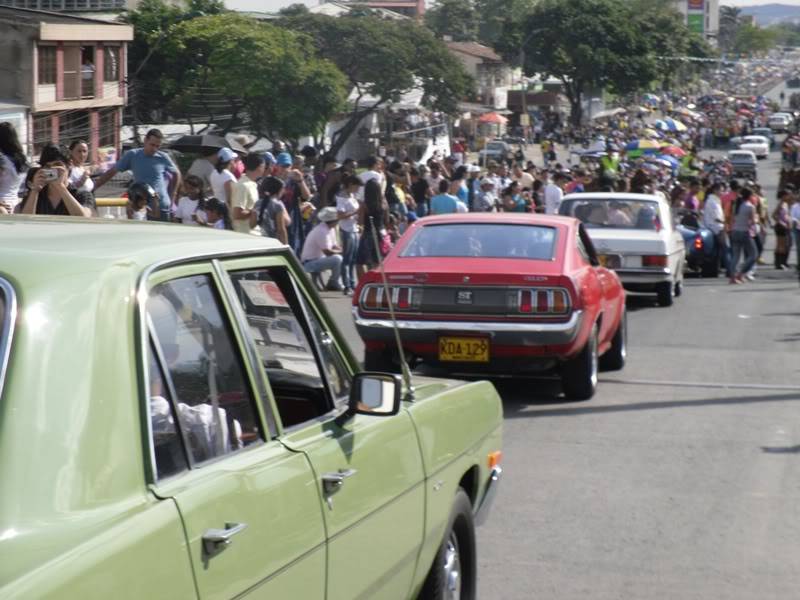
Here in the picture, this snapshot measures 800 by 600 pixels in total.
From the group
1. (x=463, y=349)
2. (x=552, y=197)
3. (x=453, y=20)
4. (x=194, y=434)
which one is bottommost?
(x=463, y=349)

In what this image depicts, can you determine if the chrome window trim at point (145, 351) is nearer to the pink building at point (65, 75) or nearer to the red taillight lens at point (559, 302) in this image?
the red taillight lens at point (559, 302)

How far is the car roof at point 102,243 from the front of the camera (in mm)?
3119

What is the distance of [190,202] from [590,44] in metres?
91.9

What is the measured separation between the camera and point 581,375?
435 inches

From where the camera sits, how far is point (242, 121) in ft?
204

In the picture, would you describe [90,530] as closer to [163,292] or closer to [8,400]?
[8,400]

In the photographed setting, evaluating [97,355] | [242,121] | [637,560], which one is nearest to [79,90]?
[242,121]

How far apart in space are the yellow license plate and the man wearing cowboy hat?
7.78 metres

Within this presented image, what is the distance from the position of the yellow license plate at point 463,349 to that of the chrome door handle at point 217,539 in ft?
24.1

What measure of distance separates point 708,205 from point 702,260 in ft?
4.97

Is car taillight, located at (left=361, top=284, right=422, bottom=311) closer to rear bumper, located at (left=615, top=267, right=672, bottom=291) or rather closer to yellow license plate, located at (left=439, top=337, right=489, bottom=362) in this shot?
yellow license plate, located at (left=439, top=337, right=489, bottom=362)

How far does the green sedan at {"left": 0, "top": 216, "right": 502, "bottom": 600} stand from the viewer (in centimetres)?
276

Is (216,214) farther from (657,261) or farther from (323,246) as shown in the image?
(657,261)

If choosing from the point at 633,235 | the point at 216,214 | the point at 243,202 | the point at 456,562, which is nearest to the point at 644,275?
the point at 633,235
